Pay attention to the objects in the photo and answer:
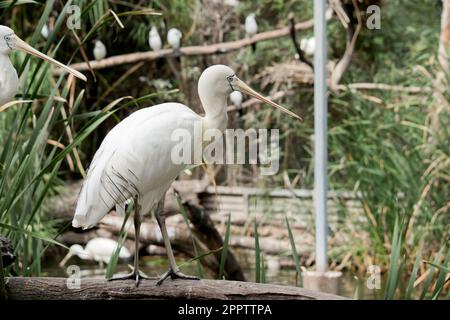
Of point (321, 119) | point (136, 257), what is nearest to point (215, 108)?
point (136, 257)

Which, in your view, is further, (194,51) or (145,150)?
(194,51)

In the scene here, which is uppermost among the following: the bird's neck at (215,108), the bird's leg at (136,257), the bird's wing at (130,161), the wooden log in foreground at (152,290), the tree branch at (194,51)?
the tree branch at (194,51)

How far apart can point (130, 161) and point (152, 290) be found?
24 centimetres

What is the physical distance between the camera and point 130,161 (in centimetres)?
164

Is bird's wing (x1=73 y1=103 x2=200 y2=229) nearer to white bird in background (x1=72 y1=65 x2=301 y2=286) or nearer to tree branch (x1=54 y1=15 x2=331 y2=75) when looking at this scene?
white bird in background (x1=72 y1=65 x2=301 y2=286)

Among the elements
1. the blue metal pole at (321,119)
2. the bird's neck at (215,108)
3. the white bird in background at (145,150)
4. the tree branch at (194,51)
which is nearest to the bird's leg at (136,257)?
the white bird in background at (145,150)

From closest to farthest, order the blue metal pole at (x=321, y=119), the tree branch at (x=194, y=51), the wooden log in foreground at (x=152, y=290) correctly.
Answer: the wooden log in foreground at (x=152, y=290) < the blue metal pole at (x=321, y=119) < the tree branch at (x=194, y=51)

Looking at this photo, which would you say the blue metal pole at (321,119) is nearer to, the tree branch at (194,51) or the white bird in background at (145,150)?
the white bird in background at (145,150)

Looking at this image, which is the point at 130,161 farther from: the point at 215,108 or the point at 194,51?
the point at 194,51

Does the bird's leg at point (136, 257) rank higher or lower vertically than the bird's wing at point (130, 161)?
lower

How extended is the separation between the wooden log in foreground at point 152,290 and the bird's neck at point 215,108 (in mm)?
285

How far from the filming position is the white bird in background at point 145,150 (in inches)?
63.9

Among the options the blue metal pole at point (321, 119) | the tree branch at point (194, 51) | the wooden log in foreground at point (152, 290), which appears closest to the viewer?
the wooden log in foreground at point (152, 290)
